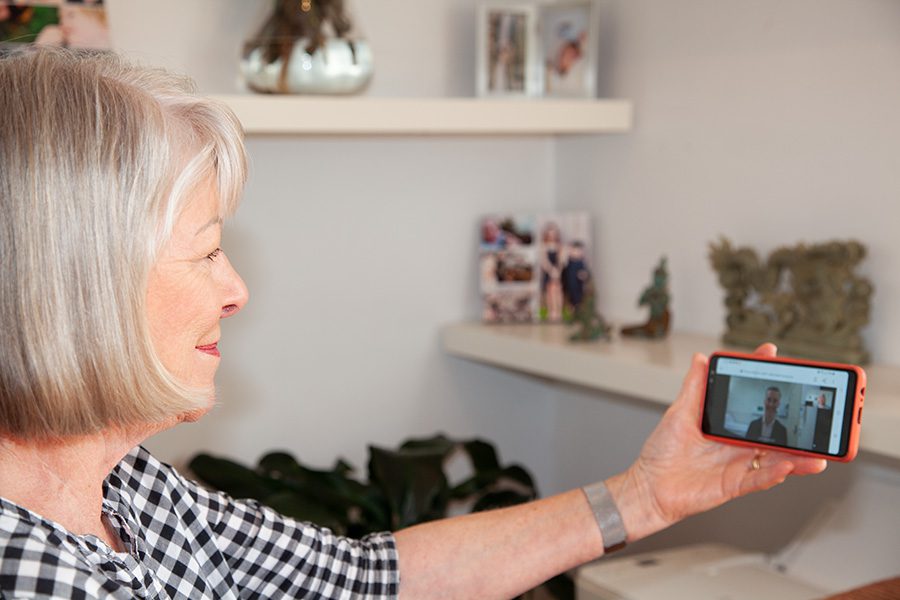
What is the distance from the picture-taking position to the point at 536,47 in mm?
2021

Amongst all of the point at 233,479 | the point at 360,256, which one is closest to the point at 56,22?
the point at 360,256

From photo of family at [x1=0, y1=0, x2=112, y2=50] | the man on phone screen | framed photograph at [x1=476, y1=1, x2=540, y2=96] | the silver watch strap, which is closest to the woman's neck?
the silver watch strap

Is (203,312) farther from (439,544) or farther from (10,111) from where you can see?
(439,544)

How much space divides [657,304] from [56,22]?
1113mm

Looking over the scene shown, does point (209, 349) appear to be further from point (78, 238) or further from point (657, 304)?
point (657, 304)

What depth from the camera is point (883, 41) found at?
1573mm

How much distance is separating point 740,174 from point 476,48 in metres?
0.58

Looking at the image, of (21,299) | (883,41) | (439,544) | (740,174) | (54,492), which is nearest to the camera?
(21,299)

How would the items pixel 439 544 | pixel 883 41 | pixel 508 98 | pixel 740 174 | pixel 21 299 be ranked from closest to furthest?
1. pixel 21 299
2. pixel 439 544
3. pixel 883 41
4. pixel 740 174
5. pixel 508 98

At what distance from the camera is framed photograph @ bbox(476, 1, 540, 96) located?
78.2 inches

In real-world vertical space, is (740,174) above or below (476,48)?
below

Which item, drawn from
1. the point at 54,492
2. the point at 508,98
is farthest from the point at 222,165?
the point at 508,98

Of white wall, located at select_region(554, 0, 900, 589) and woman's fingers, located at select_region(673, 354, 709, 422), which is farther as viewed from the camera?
white wall, located at select_region(554, 0, 900, 589)

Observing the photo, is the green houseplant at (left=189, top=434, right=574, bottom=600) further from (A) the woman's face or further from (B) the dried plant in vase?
(A) the woman's face
